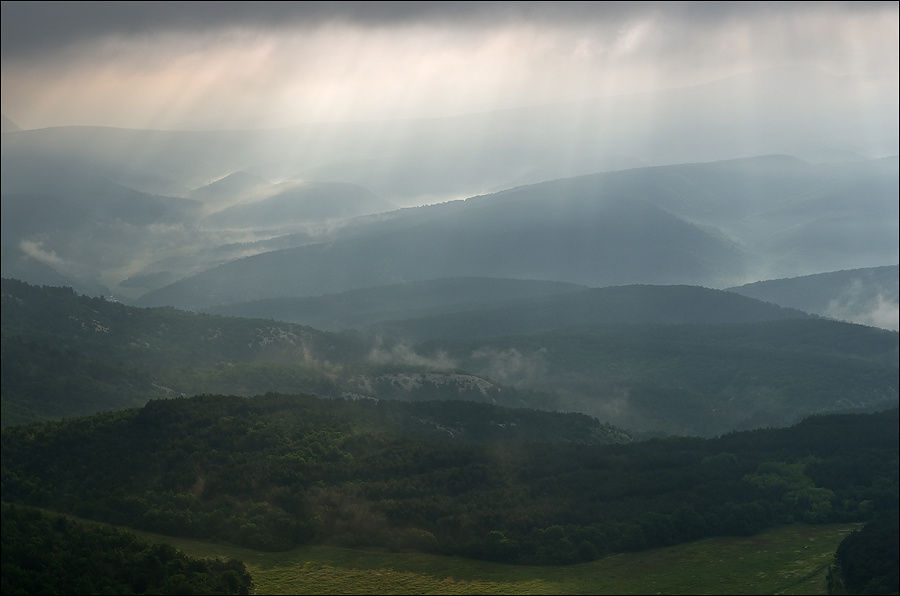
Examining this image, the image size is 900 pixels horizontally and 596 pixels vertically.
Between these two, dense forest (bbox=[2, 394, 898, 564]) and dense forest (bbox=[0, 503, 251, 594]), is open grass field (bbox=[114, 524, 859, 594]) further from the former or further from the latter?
dense forest (bbox=[0, 503, 251, 594])

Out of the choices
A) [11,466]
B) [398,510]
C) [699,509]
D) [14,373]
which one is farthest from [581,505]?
[14,373]

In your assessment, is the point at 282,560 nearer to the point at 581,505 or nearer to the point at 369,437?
the point at 581,505

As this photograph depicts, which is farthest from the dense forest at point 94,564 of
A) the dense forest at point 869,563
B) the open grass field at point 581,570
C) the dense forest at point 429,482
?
the dense forest at point 869,563

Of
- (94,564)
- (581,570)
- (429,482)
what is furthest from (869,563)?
(94,564)

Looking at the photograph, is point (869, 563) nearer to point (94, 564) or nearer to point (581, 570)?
point (581, 570)

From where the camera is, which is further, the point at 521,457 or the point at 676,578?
the point at 521,457

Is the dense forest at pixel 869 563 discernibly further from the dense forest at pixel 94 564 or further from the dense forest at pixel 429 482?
the dense forest at pixel 94 564
